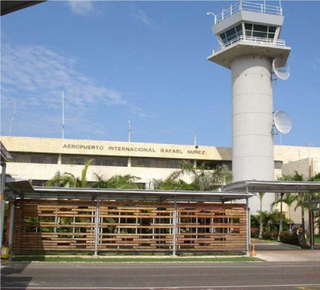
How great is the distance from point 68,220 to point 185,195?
7465 mm

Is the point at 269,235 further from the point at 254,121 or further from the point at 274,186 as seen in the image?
the point at 254,121

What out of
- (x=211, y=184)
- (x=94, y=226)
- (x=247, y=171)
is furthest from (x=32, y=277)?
(x=247, y=171)

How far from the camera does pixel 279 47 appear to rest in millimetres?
51469

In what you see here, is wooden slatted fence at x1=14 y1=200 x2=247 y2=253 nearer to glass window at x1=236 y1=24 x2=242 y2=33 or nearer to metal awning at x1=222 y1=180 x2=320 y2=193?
metal awning at x1=222 y1=180 x2=320 y2=193

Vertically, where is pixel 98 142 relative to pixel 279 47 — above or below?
below

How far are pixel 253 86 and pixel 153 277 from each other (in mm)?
38895

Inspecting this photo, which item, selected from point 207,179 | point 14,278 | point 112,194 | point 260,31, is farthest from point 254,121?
point 14,278

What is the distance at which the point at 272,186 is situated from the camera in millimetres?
29812

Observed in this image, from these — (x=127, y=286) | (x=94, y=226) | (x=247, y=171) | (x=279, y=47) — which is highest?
(x=279, y=47)

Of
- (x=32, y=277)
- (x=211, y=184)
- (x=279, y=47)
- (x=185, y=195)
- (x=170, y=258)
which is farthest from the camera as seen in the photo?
(x=279, y=47)

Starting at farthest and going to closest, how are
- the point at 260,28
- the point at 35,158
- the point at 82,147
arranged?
the point at 35,158 → the point at 82,147 → the point at 260,28

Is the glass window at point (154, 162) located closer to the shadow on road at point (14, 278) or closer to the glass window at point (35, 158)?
the glass window at point (35, 158)

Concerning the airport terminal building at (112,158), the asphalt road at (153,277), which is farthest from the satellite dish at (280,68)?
the asphalt road at (153,277)

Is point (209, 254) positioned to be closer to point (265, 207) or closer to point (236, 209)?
point (236, 209)
